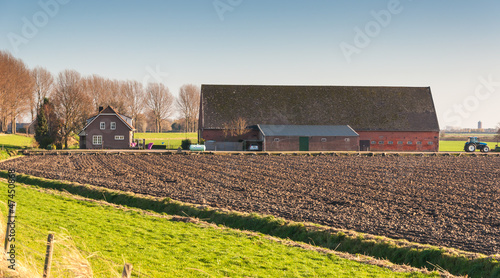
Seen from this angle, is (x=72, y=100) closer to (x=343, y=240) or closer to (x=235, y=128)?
(x=235, y=128)

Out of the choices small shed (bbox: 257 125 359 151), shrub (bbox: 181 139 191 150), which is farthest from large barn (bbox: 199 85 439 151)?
shrub (bbox: 181 139 191 150)

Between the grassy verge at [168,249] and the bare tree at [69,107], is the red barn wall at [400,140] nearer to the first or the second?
the bare tree at [69,107]

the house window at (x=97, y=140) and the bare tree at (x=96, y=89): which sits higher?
the bare tree at (x=96, y=89)

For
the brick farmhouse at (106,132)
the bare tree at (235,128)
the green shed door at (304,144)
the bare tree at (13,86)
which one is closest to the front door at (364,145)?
the green shed door at (304,144)

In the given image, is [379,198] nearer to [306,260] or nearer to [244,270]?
[306,260]

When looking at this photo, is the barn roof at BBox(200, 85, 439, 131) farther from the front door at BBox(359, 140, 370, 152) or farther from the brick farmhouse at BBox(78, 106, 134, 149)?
the brick farmhouse at BBox(78, 106, 134, 149)

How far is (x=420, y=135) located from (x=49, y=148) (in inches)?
1977

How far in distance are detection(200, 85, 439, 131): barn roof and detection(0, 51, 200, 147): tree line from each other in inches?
760

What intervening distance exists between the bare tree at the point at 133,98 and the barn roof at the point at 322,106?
107 feet

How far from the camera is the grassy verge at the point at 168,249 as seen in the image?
29.8 ft

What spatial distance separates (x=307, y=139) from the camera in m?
57.2

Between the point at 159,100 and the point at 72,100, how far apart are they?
114 feet

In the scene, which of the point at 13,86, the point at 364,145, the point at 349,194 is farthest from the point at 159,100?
the point at 349,194

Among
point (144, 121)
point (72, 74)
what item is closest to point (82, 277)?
point (72, 74)
